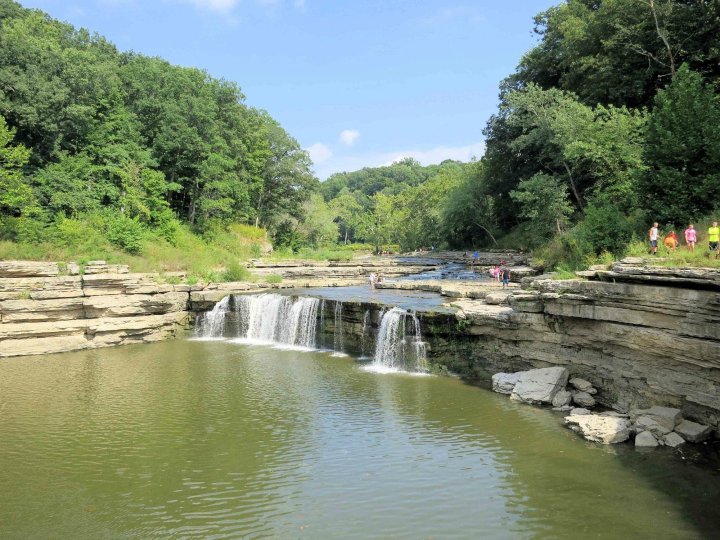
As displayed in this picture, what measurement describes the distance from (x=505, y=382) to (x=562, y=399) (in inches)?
68.1

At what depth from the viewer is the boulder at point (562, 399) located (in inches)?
516

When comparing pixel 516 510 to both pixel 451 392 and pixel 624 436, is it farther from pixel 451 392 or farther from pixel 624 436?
pixel 451 392

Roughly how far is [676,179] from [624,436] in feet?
34.8

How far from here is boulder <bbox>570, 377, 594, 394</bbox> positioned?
13625 mm

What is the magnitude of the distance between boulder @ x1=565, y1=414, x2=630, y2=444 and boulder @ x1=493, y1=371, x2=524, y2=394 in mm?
2523

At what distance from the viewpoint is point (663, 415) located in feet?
36.9

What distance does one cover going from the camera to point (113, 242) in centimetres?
2838

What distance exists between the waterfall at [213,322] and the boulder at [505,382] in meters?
14.2

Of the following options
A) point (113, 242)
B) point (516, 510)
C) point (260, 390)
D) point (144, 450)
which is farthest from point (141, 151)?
point (516, 510)

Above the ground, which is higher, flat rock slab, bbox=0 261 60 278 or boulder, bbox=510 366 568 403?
flat rock slab, bbox=0 261 60 278

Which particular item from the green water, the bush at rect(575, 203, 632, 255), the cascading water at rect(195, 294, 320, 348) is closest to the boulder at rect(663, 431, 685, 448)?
A: the green water

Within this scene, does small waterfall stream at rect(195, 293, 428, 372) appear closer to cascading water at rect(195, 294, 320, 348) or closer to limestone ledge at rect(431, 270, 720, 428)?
cascading water at rect(195, 294, 320, 348)

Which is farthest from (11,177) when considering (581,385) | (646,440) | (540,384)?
(646,440)

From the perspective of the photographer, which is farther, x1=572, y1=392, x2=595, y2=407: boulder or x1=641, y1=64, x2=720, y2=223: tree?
x1=641, y1=64, x2=720, y2=223: tree
